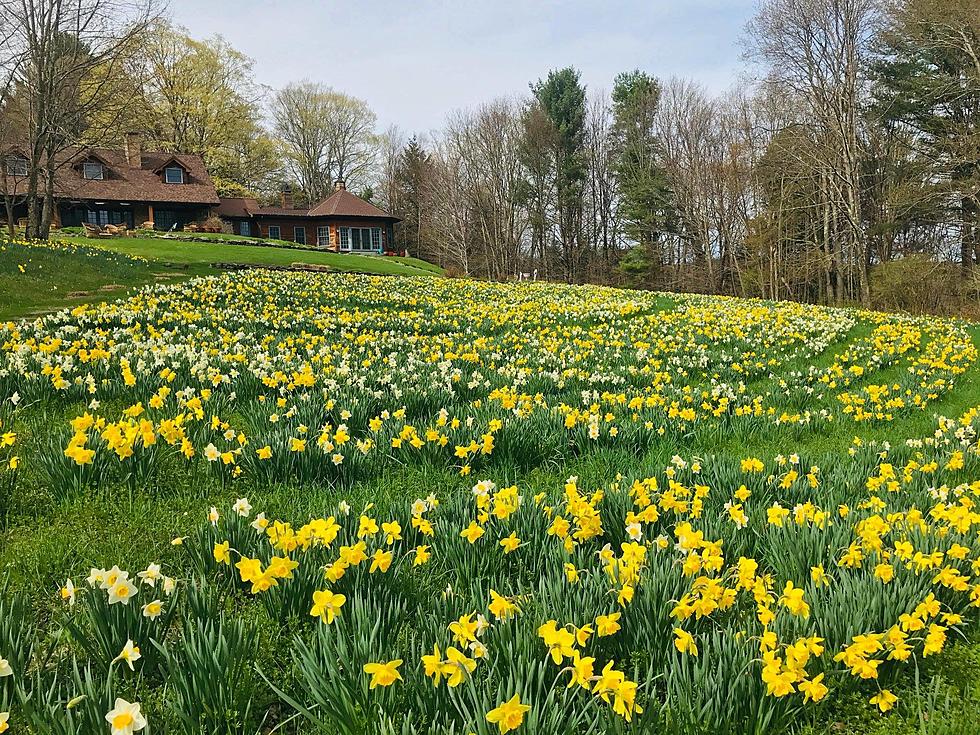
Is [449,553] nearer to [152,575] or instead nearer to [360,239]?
[152,575]

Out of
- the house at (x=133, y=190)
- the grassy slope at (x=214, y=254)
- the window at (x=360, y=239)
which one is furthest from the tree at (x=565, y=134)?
the house at (x=133, y=190)

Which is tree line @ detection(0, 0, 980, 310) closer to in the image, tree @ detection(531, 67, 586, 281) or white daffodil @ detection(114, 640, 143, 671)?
tree @ detection(531, 67, 586, 281)

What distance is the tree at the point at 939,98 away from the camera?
1973 cm

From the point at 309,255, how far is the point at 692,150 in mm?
21687

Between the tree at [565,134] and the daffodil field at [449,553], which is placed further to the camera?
the tree at [565,134]

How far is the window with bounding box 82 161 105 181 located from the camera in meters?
41.8

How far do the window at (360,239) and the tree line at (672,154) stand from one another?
4497 millimetres

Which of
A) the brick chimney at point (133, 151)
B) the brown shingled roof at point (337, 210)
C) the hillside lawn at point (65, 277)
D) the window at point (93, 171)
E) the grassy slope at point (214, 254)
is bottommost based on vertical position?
the hillside lawn at point (65, 277)

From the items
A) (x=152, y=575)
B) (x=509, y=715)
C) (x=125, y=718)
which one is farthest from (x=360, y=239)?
(x=509, y=715)

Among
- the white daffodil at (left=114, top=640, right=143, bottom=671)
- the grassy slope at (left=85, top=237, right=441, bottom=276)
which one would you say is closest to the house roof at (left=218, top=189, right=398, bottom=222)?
the grassy slope at (left=85, top=237, right=441, bottom=276)

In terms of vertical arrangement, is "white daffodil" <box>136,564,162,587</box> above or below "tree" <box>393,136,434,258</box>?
below

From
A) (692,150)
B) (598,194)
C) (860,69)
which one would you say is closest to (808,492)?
(860,69)

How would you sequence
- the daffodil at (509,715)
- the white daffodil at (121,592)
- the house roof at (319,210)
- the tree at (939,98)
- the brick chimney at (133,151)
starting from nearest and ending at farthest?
the daffodil at (509,715) → the white daffodil at (121,592) → the tree at (939,98) → the brick chimney at (133,151) → the house roof at (319,210)

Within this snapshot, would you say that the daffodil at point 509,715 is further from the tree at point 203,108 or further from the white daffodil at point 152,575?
the tree at point 203,108
